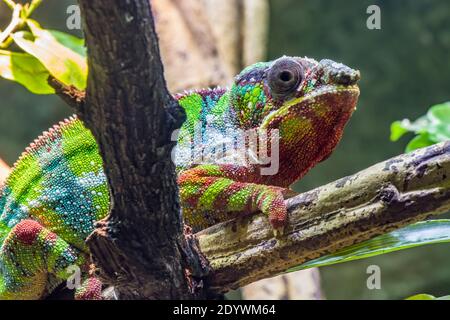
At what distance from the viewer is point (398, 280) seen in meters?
6.74

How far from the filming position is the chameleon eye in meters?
1.98

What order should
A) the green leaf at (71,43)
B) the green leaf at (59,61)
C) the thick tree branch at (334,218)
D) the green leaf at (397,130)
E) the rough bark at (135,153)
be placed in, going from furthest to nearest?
the green leaf at (397,130) < the green leaf at (71,43) < the green leaf at (59,61) < the thick tree branch at (334,218) < the rough bark at (135,153)

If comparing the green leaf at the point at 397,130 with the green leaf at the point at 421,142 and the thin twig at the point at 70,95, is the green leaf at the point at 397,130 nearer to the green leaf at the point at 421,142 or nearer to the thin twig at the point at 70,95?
the green leaf at the point at 421,142

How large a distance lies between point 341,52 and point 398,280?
2654 mm

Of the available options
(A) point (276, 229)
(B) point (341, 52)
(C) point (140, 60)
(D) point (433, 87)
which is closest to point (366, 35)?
(B) point (341, 52)

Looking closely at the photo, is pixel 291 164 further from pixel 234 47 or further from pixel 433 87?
pixel 433 87

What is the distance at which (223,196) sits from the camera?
1892mm

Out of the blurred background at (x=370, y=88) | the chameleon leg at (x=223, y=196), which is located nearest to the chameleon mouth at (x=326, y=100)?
the chameleon leg at (x=223, y=196)

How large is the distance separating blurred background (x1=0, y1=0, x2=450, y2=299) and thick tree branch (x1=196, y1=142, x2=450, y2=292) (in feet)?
16.1

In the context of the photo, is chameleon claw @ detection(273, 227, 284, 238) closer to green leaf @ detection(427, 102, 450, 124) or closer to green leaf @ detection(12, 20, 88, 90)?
green leaf @ detection(12, 20, 88, 90)

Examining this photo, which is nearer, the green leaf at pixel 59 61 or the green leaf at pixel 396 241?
the green leaf at pixel 396 241

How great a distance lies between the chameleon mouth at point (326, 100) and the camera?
194 cm

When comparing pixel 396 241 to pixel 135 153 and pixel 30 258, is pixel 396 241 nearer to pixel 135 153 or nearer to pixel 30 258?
pixel 135 153

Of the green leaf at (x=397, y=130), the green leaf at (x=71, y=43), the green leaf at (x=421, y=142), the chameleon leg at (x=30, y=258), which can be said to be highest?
the green leaf at (x=71, y=43)
